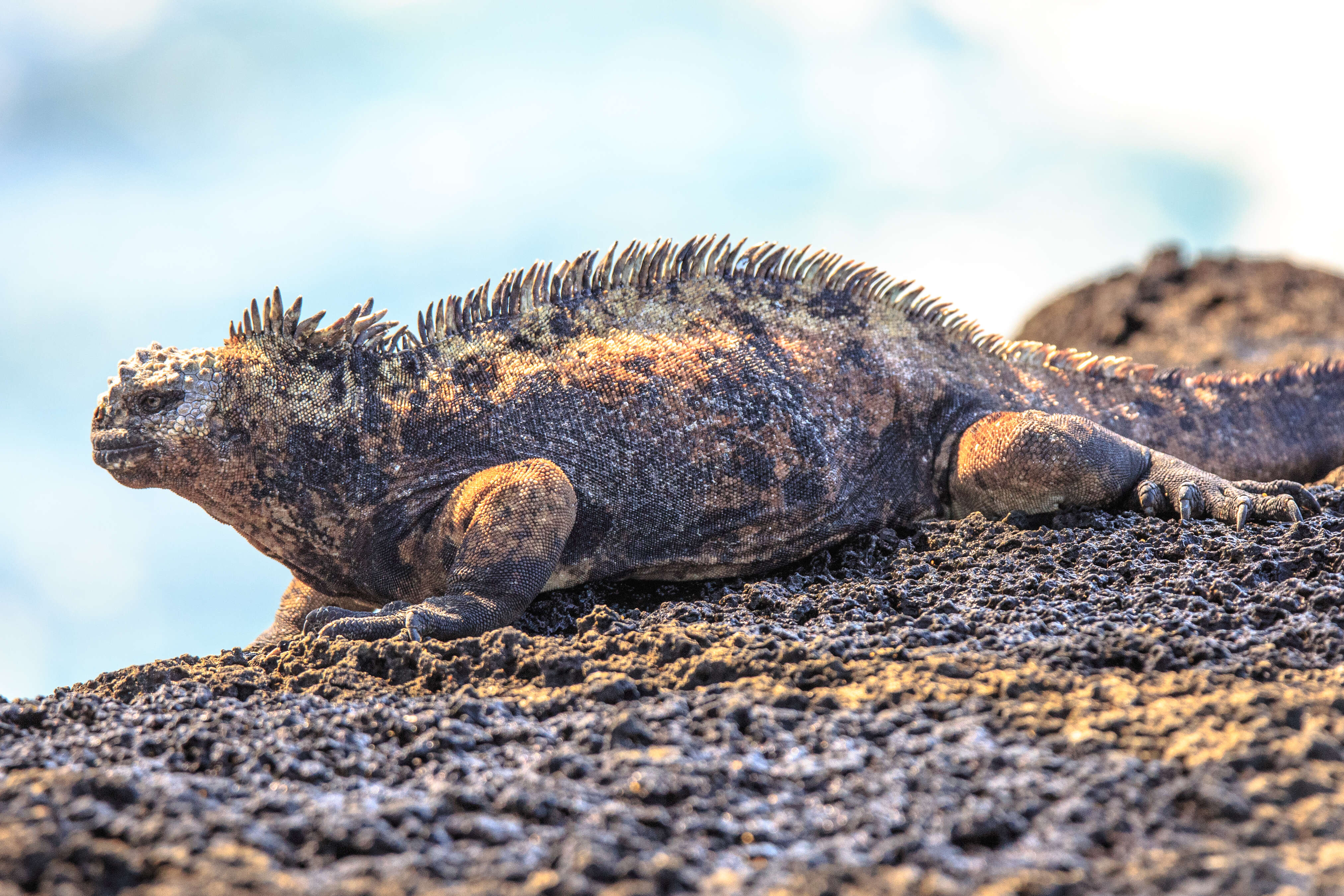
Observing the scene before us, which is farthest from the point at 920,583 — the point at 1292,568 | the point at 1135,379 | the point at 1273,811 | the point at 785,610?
the point at 1135,379

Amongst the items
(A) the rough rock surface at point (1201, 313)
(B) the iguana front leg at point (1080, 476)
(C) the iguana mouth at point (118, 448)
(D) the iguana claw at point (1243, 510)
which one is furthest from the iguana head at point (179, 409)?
(A) the rough rock surface at point (1201, 313)

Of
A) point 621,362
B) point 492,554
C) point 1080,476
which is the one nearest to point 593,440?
point 621,362

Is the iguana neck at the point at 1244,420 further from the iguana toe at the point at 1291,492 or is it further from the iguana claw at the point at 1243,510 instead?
the iguana claw at the point at 1243,510

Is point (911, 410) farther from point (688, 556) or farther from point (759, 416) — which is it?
point (688, 556)

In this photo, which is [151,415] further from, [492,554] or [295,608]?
[492,554]

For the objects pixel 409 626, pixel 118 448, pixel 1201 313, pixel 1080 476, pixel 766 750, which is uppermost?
pixel 1201 313
